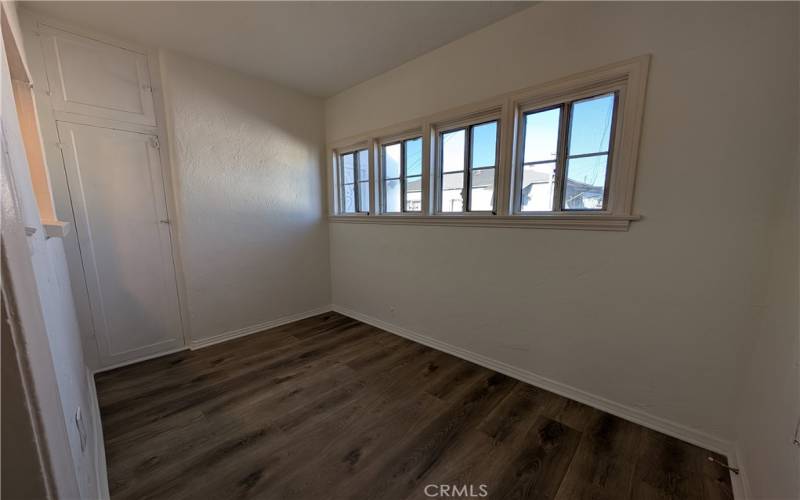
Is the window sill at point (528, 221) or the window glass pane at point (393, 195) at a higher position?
the window glass pane at point (393, 195)

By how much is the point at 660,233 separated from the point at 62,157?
13.2 feet

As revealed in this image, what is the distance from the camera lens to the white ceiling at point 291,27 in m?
1.94

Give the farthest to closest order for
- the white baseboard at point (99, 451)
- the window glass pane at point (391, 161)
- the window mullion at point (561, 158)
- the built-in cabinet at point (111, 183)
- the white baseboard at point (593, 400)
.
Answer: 1. the window glass pane at point (391, 161)
2. the built-in cabinet at point (111, 183)
3. the window mullion at point (561, 158)
4. the white baseboard at point (593, 400)
5. the white baseboard at point (99, 451)

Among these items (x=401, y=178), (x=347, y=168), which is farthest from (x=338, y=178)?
(x=401, y=178)

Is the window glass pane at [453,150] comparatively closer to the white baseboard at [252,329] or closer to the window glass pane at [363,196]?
the window glass pane at [363,196]

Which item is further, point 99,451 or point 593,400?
point 593,400

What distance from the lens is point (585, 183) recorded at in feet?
6.36

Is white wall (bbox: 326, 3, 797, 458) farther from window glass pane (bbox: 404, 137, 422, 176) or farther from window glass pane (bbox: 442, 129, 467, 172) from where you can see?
window glass pane (bbox: 404, 137, 422, 176)

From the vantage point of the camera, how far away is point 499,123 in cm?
227

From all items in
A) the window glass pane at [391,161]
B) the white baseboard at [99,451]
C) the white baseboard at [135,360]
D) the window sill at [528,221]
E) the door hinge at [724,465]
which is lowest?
the door hinge at [724,465]

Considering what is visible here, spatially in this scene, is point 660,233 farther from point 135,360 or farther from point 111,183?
point 135,360

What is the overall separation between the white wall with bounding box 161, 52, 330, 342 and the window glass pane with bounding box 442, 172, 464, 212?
66.8 inches

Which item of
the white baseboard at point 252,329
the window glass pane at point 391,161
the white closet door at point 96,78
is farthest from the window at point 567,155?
the white closet door at point 96,78

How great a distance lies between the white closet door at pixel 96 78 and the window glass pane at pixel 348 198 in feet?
6.22
